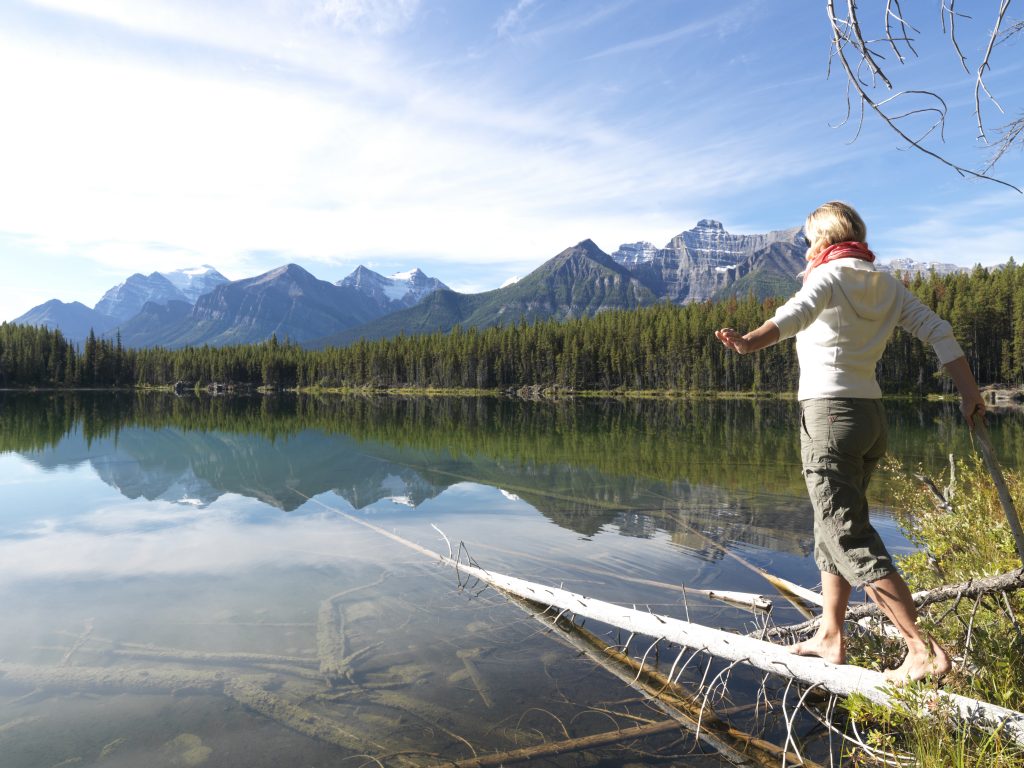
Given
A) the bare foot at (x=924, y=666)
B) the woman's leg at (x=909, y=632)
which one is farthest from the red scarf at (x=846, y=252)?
the bare foot at (x=924, y=666)

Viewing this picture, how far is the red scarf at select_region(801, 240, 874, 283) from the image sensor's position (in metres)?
4.07

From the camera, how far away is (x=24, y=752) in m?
4.91

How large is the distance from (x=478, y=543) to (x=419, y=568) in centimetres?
192

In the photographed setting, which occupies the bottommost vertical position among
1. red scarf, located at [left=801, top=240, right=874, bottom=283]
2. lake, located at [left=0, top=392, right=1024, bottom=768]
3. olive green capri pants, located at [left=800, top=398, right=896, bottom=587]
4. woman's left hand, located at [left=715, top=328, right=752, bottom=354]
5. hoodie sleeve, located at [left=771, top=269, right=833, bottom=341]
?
lake, located at [left=0, top=392, right=1024, bottom=768]

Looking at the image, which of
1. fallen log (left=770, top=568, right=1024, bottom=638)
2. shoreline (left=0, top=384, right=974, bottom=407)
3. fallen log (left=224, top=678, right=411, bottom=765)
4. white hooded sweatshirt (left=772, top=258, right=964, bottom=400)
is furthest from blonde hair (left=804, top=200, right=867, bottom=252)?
shoreline (left=0, top=384, right=974, bottom=407)

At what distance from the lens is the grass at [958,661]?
3.44m

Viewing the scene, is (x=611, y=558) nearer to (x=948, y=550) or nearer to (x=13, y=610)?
(x=948, y=550)

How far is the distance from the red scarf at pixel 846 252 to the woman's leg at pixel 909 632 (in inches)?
77.5

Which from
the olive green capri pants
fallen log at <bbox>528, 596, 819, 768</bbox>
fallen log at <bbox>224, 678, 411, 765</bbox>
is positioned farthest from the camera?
fallen log at <bbox>224, 678, 411, 765</bbox>

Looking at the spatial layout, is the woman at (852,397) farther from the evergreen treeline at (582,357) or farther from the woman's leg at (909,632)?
the evergreen treeline at (582,357)

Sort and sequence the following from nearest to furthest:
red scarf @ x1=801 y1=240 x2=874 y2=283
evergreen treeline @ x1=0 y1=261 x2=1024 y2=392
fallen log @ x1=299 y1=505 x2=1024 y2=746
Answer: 1. fallen log @ x1=299 y1=505 x2=1024 y2=746
2. red scarf @ x1=801 y1=240 x2=874 y2=283
3. evergreen treeline @ x1=0 y1=261 x2=1024 y2=392

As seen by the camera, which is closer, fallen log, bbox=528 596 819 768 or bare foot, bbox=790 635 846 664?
bare foot, bbox=790 635 846 664

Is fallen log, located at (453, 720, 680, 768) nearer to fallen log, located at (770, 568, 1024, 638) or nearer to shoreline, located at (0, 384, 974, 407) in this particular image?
fallen log, located at (770, 568, 1024, 638)

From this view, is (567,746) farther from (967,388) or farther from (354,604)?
(354,604)
